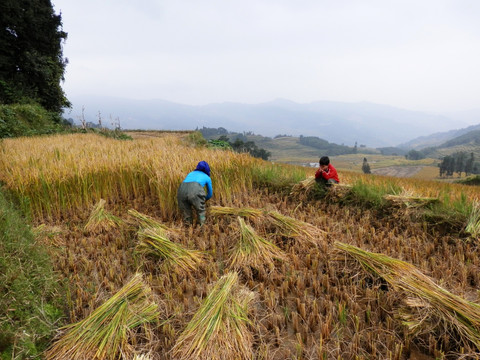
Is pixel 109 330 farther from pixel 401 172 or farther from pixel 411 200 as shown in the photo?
pixel 401 172

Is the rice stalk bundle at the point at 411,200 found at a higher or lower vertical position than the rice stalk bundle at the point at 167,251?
higher

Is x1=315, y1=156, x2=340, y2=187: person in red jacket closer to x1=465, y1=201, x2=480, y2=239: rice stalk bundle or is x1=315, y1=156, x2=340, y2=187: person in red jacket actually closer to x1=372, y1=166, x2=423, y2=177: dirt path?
x1=465, y1=201, x2=480, y2=239: rice stalk bundle

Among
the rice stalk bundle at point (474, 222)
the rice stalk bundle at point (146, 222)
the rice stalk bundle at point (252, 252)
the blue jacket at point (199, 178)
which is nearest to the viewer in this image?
the rice stalk bundle at point (252, 252)

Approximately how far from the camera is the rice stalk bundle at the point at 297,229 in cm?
328

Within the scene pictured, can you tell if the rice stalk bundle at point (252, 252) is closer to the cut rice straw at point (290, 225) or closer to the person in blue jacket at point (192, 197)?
the cut rice straw at point (290, 225)

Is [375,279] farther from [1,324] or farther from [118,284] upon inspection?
[1,324]

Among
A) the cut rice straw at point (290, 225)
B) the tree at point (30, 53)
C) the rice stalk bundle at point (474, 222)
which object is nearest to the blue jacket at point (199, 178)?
the cut rice straw at point (290, 225)

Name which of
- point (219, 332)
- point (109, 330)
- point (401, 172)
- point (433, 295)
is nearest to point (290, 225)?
point (433, 295)

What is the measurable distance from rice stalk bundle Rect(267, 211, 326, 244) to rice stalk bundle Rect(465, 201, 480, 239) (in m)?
1.73

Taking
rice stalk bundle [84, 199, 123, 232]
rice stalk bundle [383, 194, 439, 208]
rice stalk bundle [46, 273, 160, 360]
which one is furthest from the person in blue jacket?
rice stalk bundle [383, 194, 439, 208]

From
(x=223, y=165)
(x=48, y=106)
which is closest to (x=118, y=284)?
(x=223, y=165)

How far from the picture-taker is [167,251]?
2.95 m

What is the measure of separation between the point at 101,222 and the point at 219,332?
2774 mm

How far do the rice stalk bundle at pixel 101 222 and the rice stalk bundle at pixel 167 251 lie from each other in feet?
3.10
